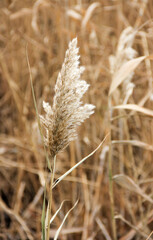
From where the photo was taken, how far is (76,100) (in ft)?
→ 1.48

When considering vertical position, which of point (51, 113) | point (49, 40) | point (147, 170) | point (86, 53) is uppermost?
point (49, 40)

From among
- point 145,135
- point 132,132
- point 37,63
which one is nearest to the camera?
point 145,135

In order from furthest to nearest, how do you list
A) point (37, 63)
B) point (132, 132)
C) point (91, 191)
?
1. point (37, 63)
2. point (132, 132)
3. point (91, 191)

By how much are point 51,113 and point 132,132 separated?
1.07 meters

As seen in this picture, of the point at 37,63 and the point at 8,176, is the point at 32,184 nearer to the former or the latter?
the point at 8,176

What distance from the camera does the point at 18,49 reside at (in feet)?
5.41

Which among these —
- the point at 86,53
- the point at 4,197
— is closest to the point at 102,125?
the point at 86,53

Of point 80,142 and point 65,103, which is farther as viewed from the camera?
point 80,142

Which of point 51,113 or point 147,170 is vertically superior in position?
point 51,113

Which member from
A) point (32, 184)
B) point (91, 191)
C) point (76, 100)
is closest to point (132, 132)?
point (91, 191)

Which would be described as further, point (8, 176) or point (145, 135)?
point (8, 176)

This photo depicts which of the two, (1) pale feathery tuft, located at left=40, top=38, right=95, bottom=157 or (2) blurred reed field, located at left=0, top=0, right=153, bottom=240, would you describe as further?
(2) blurred reed field, located at left=0, top=0, right=153, bottom=240

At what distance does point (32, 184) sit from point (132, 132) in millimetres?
572

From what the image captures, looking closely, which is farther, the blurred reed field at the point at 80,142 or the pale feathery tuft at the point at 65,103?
the blurred reed field at the point at 80,142
